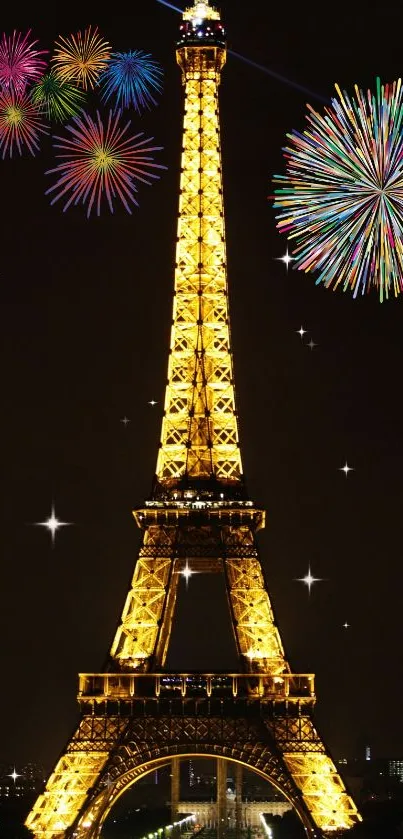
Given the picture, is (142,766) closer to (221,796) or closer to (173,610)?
(173,610)

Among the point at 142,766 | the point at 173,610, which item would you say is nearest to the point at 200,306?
the point at 173,610

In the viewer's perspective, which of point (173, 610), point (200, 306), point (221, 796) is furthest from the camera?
point (221, 796)

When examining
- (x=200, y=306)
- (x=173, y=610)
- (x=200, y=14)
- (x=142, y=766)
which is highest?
(x=200, y=14)

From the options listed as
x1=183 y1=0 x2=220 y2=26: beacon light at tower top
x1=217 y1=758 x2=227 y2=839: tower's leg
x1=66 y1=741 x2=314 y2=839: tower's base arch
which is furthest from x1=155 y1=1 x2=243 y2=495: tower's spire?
x1=217 y1=758 x2=227 y2=839: tower's leg

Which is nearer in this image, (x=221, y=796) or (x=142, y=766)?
(x=142, y=766)

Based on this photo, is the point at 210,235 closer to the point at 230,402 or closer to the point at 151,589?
the point at 230,402

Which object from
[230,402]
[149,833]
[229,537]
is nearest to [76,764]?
[229,537]

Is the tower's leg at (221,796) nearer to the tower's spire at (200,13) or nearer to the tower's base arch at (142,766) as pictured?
the tower's base arch at (142,766)
